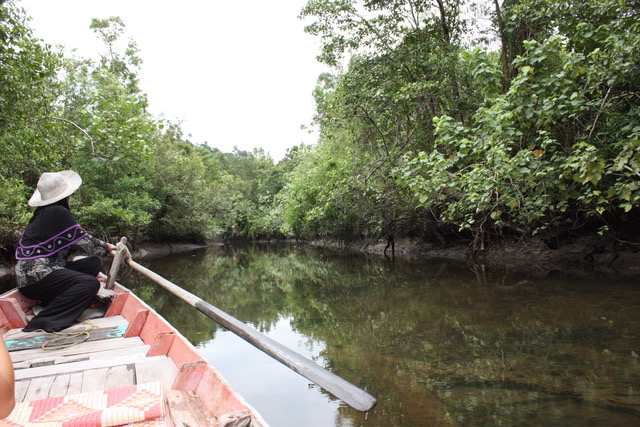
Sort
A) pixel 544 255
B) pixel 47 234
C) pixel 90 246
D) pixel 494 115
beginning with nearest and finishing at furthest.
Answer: pixel 47 234, pixel 90 246, pixel 494 115, pixel 544 255

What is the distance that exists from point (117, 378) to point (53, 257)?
2.05 metres

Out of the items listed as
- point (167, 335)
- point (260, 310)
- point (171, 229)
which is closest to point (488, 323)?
point (260, 310)

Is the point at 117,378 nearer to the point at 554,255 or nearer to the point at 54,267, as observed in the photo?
the point at 54,267

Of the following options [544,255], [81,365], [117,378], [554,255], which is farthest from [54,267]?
[544,255]

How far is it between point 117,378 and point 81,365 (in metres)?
0.43

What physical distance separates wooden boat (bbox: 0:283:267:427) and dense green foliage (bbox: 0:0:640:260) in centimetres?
500

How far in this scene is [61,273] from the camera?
157 inches

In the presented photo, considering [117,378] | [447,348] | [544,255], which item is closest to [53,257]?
[117,378]

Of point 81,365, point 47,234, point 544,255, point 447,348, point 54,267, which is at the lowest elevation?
point 447,348

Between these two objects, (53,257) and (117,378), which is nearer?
(117,378)

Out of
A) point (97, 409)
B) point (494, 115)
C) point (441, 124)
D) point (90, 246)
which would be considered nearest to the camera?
point (97, 409)

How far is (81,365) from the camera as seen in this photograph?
2.81m

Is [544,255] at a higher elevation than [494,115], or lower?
lower

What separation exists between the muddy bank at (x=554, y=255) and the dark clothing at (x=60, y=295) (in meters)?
9.00
